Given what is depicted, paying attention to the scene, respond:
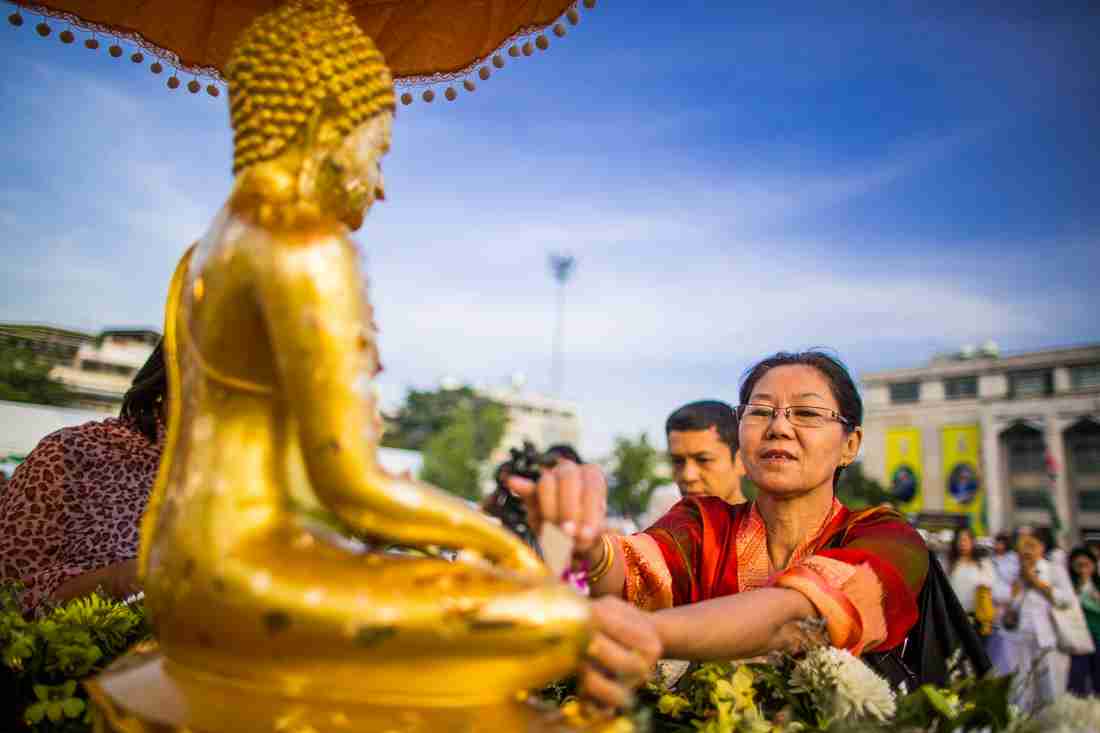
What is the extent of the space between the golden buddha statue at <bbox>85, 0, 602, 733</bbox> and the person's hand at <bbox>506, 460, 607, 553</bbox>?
9 centimetres

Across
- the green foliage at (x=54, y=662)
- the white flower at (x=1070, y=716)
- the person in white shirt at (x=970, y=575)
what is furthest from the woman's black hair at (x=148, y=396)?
the person in white shirt at (x=970, y=575)

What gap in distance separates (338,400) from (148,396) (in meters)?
1.86

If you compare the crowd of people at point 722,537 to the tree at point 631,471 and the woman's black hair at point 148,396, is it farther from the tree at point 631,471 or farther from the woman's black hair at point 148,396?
the tree at point 631,471

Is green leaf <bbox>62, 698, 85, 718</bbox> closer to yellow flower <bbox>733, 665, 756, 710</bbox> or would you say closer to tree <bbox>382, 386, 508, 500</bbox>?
yellow flower <bbox>733, 665, 756, 710</bbox>

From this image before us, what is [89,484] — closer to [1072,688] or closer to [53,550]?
[53,550]

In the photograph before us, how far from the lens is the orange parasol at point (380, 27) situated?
6.33 ft

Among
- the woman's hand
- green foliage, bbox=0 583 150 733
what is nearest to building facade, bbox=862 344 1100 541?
the woman's hand

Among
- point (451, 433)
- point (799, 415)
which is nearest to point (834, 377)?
point (799, 415)

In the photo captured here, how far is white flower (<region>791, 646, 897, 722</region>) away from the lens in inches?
55.6

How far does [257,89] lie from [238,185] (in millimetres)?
158

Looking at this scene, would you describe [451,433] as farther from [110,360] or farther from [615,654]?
[615,654]

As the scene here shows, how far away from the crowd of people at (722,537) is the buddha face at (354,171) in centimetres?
52

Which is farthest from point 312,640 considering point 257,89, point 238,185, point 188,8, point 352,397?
point 188,8

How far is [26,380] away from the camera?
79.3 feet
